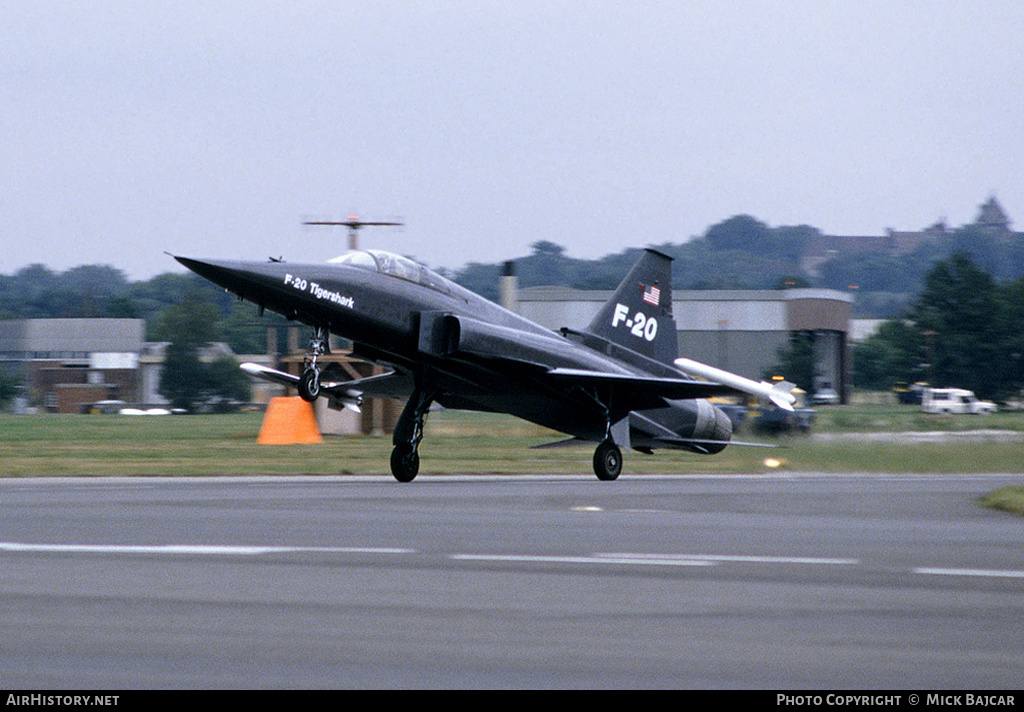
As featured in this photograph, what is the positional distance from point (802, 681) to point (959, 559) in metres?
4.30

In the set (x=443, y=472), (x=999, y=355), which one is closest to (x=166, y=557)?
(x=443, y=472)

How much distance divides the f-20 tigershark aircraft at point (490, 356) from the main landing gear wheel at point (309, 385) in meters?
0.02

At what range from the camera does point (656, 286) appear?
73.8ft

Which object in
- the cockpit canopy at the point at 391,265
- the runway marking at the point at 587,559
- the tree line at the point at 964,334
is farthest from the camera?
the tree line at the point at 964,334

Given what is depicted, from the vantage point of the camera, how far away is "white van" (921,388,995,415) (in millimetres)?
67562

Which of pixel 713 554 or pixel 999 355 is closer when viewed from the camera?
pixel 713 554

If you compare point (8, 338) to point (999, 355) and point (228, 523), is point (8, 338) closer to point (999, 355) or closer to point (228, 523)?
point (999, 355)

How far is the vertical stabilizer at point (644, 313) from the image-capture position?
21984 millimetres

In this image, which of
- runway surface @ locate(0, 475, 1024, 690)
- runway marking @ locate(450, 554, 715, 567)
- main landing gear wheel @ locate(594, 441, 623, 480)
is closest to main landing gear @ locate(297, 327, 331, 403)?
runway surface @ locate(0, 475, 1024, 690)

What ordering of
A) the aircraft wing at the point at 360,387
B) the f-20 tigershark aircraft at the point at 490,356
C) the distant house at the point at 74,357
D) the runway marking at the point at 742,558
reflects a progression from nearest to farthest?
the runway marking at the point at 742,558 → the f-20 tigershark aircraft at the point at 490,356 → the aircraft wing at the point at 360,387 → the distant house at the point at 74,357

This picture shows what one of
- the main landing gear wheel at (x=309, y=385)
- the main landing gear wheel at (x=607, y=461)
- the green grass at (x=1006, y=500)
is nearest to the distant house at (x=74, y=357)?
the main landing gear wheel at (x=607, y=461)

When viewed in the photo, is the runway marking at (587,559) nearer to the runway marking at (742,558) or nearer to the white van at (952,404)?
the runway marking at (742,558)

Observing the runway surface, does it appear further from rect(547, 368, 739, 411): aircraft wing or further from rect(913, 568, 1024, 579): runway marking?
rect(547, 368, 739, 411): aircraft wing
